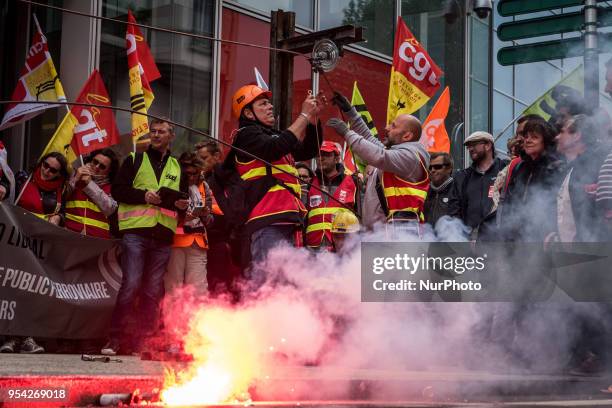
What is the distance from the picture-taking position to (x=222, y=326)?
5.68 m

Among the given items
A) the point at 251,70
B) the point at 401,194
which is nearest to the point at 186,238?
the point at 401,194

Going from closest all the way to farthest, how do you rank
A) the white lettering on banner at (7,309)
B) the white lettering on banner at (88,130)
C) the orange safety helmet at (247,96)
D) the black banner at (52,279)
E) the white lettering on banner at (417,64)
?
1. the orange safety helmet at (247,96)
2. the white lettering on banner at (7,309)
3. the black banner at (52,279)
4. the white lettering on banner at (88,130)
5. the white lettering on banner at (417,64)

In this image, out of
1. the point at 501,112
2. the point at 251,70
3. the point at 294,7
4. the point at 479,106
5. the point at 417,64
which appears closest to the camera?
the point at 417,64

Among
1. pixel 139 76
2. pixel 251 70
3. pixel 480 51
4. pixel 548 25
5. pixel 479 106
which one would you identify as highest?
pixel 480 51

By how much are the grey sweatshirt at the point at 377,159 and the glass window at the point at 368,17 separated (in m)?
7.88

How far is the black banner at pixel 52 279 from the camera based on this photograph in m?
6.77

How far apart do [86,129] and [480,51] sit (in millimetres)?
11670

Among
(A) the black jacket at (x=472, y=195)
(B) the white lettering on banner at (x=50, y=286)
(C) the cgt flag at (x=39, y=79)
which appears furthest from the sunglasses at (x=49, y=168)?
(A) the black jacket at (x=472, y=195)

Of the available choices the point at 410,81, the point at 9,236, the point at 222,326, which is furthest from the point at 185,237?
the point at 410,81

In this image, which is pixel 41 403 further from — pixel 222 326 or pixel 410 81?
pixel 410 81

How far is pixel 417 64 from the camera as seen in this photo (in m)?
10.5

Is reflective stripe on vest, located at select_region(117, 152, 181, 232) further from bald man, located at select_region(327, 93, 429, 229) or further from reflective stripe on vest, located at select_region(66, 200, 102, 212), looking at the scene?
bald man, located at select_region(327, 93, 429, 229)

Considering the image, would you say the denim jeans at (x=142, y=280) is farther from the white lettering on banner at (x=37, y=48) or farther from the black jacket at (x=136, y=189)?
the white lettering on banner at (x=37, y=48)

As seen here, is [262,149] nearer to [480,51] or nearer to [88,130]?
[88,130]
